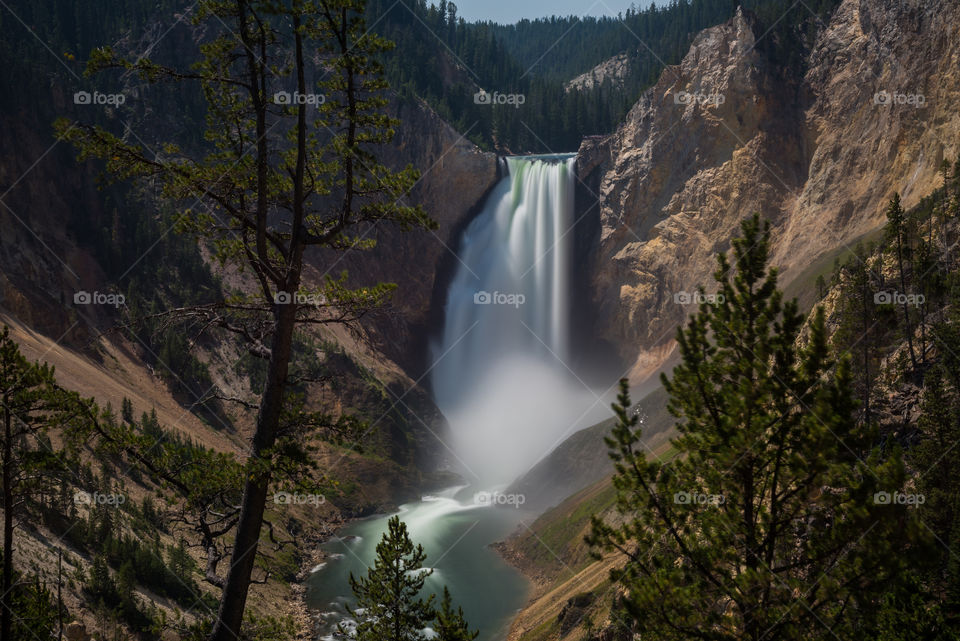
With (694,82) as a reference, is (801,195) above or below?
below

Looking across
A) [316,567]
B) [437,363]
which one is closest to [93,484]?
[316,567]

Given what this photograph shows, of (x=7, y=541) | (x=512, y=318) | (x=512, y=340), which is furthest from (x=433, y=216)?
(x=7, y=541)

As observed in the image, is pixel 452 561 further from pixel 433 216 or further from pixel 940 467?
pixel 433 216

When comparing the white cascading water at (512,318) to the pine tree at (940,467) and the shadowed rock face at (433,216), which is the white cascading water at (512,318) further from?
the pine tree at (940,467)

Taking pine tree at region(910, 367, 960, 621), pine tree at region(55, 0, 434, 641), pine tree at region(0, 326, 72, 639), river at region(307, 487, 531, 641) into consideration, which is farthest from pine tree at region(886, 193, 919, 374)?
pine tree at region(0, 326, 72, 639)

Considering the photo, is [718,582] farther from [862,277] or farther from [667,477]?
[862,277]
